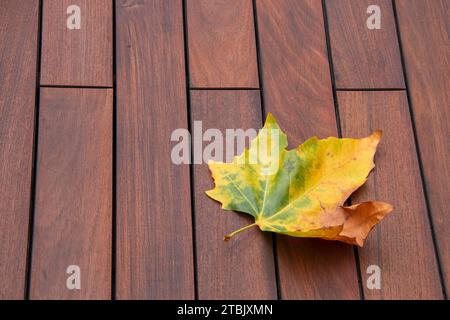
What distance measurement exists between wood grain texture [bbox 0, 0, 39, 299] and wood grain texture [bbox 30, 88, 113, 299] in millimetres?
19

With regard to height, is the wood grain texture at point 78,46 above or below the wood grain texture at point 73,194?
above

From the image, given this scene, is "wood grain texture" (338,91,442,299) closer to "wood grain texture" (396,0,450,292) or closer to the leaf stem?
"wood grain texture" (396,0,450,292)

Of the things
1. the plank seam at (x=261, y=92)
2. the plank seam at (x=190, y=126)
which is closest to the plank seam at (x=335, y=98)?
the plank seam at (x=261, y=92)

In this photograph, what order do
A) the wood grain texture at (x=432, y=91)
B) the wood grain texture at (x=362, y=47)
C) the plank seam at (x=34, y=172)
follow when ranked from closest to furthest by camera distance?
the plank seam at (x=34, y=172) < the wood grain texture at (x=432, y=91) < the wood grain texture at (x=362, y=47)

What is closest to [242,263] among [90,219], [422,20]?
[90,219]

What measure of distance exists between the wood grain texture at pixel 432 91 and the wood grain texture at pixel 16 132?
0.67 metres

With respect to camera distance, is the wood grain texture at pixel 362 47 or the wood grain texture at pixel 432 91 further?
the wood grain texture at pixel 362 47

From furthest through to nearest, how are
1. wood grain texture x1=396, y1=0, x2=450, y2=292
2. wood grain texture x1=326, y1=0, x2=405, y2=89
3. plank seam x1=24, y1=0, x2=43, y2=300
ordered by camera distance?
1. wood grain texture x1=326, y1=0, x2=405, y2=89
2. wood grain texture x1=396, y1=0, x2=450, y2=292
3. plank seam x1=24, y1=0, x2=43, y2=300

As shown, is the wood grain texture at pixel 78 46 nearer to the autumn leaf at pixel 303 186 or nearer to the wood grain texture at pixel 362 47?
the autumn leaf at pixel 303 186

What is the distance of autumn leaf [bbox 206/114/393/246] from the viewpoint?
1.00 m

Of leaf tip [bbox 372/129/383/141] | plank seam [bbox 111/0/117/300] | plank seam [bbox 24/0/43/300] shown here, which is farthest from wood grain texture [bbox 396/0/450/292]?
plank seam [bbox 24/0/43/300]

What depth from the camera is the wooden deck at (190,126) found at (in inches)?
40.1

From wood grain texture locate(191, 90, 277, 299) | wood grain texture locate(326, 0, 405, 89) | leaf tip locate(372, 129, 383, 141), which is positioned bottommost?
wood grain texture locate(191, 90, 277, 299)
